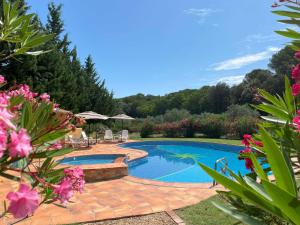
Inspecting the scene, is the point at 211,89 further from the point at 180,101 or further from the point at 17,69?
the point at 17,69

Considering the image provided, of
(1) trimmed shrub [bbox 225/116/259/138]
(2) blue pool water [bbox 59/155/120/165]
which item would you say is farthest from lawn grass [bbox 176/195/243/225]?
(1) trimmed shrub [bbox 225/116/259/138]

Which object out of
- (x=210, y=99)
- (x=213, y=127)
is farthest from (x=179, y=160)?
(x=210, y=99)

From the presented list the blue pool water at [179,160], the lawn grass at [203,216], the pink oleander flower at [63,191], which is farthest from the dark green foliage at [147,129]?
the pink oleander flower at [63,191]

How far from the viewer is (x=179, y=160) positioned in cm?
1341

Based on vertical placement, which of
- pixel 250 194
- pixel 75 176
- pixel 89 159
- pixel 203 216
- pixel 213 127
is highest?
pixel 213 127

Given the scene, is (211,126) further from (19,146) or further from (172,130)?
(19,146)

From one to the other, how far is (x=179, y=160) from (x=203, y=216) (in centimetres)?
894

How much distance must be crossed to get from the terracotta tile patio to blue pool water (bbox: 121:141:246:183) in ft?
7.46

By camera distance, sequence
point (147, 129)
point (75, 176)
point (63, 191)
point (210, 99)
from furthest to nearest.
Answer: point (210, 99) < point (147, 129) < point (75, 176) < point (63, 191)

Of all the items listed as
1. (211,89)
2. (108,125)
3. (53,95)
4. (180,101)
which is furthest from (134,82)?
(53,95)

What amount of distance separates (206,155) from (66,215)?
36.7ft

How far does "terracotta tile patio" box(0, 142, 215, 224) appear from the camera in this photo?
15.0 feet

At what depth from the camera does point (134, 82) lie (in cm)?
4447

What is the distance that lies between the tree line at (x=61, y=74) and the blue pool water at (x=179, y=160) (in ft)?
18.4
